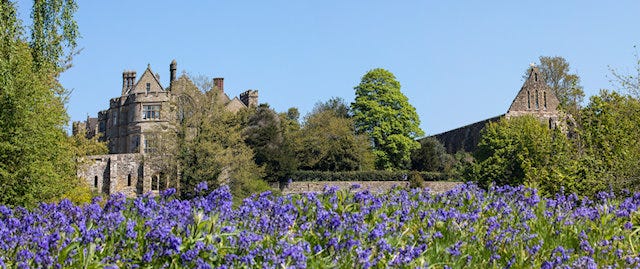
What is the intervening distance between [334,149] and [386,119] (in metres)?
5.68

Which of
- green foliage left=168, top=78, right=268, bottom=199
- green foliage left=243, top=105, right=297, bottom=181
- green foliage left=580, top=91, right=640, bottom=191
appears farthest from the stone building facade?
green foliage left=580, top=91, right=640, bottom=191

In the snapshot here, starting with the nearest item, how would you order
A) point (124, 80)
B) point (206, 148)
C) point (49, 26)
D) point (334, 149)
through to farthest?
1. point (49, 26)
2. point (206, 148)
3. point (334, 149)
4. point (124, 80)

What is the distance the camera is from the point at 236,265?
6.85 meters

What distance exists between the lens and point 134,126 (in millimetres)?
62406

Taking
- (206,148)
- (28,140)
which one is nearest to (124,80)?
(206,148)

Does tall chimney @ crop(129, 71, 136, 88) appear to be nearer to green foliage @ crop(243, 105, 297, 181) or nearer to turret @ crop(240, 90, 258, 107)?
turret @ crop(240, 90, 258, 107)

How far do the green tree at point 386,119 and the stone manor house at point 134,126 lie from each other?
10.1 metres

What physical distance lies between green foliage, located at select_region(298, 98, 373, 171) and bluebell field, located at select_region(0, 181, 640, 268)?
47.3m

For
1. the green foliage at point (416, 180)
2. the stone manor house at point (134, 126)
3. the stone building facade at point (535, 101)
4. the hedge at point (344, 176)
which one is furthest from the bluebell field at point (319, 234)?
the stone building facade at point (535, 101)

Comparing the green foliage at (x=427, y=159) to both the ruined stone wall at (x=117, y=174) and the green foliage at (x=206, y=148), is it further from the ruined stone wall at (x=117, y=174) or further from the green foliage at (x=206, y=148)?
the green foliage at (x=206, y=148)

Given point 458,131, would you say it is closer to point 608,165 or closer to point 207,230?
point 608,165

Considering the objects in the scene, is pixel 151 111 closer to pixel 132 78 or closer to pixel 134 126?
pixel 134 126

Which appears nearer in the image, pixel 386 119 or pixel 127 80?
pixel 386 119

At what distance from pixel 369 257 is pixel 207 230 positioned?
5.20 ft
